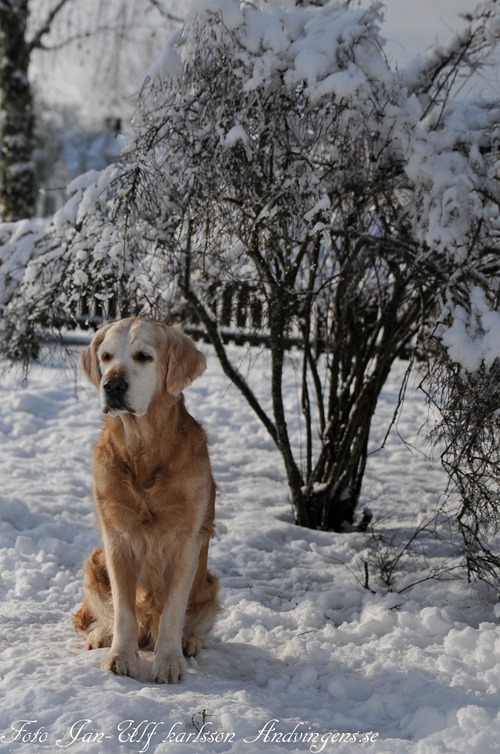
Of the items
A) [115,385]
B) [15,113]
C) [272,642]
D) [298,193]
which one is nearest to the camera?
[115,385]

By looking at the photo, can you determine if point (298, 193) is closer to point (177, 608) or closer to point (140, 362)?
point (140, 362)

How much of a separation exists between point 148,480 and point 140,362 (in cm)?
50

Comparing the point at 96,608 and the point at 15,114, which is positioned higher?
the point at 15,114

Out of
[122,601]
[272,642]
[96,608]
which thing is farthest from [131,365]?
[272,642]

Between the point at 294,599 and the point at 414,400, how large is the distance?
5.65 m

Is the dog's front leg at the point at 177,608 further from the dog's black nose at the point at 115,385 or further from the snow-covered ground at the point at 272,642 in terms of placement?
the dog's black nose at the point at 115,385

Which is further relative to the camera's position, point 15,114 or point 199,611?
point 15,114

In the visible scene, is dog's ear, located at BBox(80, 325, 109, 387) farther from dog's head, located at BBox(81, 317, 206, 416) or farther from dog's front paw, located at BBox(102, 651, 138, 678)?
dog's front paw, located at BBox(102, 651, 138, 678)

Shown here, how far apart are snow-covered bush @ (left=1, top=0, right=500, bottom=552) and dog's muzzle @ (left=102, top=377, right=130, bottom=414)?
3.79ft

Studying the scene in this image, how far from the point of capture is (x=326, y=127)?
4180mm

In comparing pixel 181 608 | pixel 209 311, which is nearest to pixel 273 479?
pixel 209 311

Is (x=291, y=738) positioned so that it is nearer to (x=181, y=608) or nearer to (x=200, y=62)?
(x=181, y=608)

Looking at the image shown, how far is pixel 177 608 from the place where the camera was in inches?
145

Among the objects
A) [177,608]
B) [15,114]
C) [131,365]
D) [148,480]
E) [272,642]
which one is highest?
[15,114]
